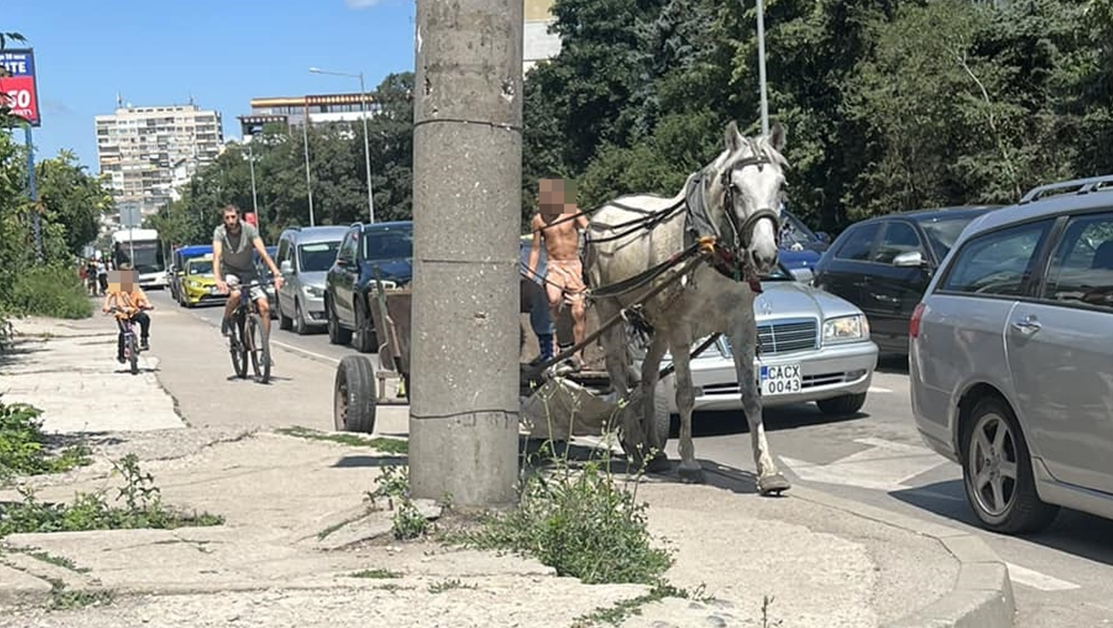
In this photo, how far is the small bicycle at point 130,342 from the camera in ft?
58.2

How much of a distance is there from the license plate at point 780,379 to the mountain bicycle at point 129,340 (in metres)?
9.64

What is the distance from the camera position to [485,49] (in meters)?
6.40

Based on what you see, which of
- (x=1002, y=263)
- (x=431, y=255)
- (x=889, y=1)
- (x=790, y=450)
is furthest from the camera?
(x=889, y=1)

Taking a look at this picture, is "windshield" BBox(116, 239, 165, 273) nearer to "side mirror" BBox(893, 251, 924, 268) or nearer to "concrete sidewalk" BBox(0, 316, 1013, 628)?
"side mirror" BBox(893, 251, 924, 268)

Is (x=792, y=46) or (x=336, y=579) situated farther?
(x=792, y=46)

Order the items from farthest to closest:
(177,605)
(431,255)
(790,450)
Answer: (790,450), (431,255), (177,605)

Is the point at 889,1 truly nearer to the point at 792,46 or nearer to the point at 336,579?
the point at 792,46

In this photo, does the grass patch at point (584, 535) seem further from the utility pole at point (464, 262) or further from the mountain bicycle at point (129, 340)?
the mountain bicycle at point (129, 340)

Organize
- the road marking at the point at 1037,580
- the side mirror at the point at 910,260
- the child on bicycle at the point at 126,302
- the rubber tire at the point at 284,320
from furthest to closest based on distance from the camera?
1. the rubber tire at the point at 284,320
2. the child on bicycle at the point at 126,302
3. the side mirror at the point at 910,260
4. the road marking at the point at 1037,580

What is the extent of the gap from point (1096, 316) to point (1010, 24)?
98.7 feet

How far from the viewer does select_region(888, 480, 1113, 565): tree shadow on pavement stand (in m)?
7.14

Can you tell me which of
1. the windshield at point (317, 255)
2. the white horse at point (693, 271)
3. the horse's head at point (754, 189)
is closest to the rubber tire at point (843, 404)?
the white horse at point (693, 271)

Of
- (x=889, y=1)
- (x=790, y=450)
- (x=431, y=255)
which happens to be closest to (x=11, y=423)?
(x=431, y=255)

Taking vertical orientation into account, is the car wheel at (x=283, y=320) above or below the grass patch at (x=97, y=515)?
below
